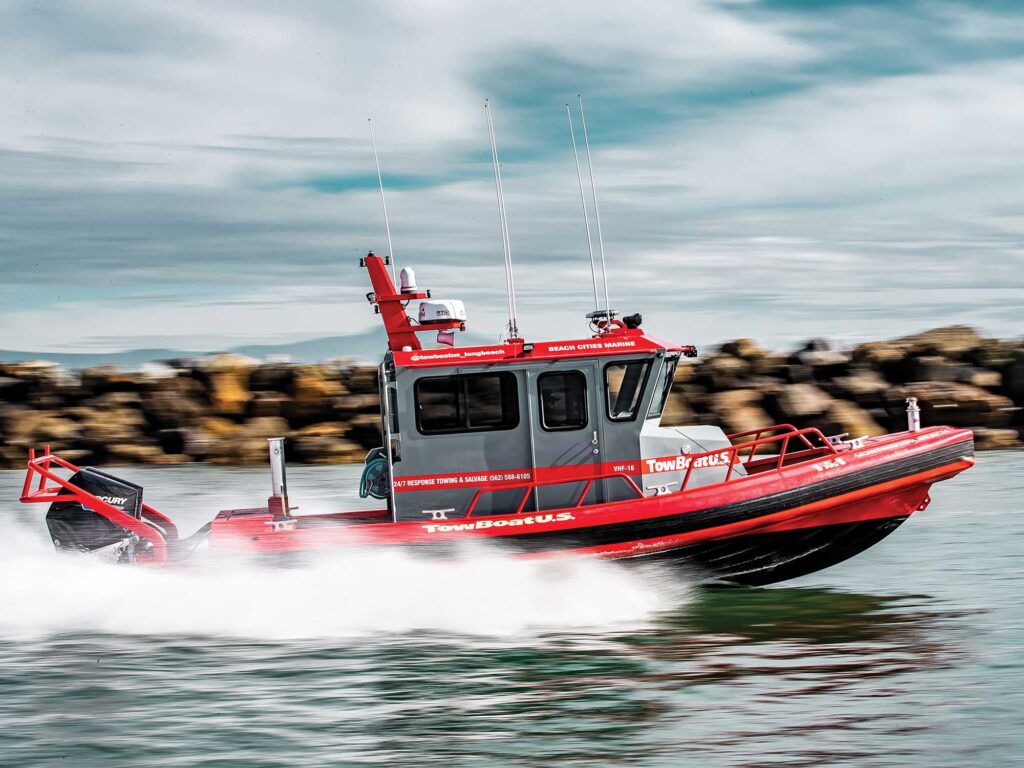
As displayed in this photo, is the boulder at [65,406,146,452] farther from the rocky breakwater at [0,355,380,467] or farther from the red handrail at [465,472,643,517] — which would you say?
the red handrail at [465,472,643,517]

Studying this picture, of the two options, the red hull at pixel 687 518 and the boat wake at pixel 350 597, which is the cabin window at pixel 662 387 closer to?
the red hull at pixel 687 518

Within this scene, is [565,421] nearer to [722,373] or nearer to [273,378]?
[722,373]

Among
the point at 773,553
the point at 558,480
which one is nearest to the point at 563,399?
the point at 558,480

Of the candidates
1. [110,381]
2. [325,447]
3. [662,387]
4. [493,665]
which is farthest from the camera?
[110,381]

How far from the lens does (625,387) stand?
7680mm

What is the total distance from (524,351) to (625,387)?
0.74m

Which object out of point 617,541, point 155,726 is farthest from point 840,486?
point 155,726

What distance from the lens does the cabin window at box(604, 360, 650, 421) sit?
765cm

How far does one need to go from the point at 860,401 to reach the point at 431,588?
13.6m

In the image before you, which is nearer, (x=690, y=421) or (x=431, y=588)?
(x=431, y=588)

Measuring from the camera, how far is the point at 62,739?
17.8ft

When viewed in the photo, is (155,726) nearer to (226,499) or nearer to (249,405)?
(226,499)

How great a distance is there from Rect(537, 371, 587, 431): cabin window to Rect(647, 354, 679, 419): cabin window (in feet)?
1.58

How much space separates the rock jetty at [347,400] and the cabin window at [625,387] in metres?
10.8
